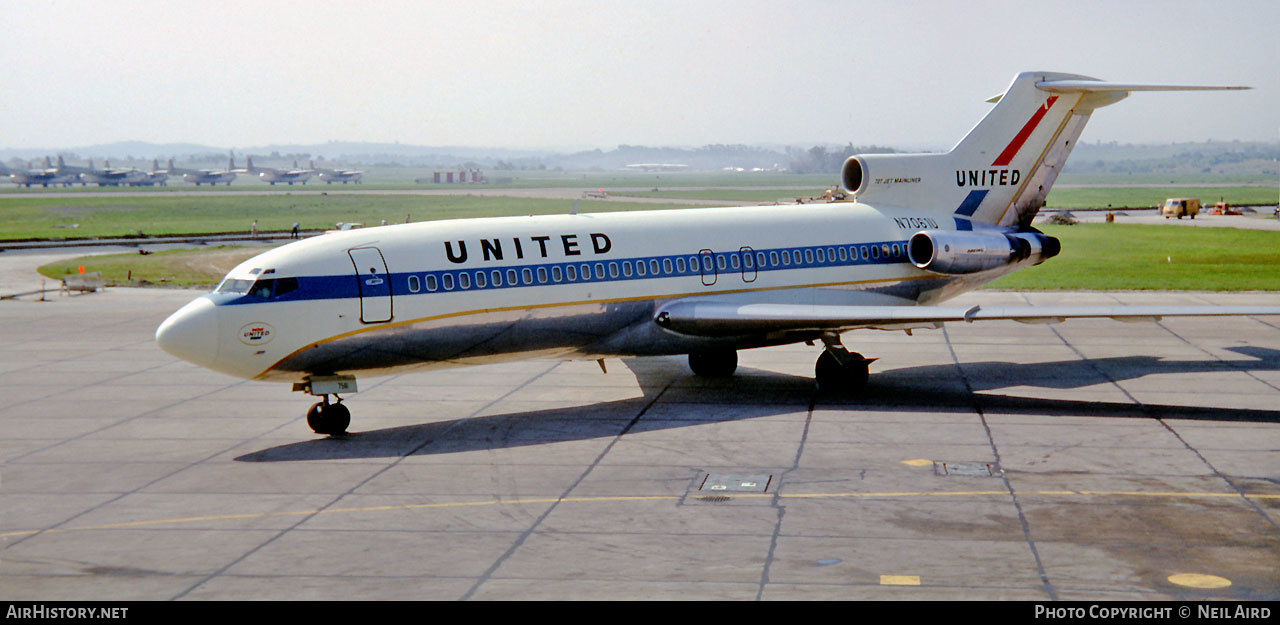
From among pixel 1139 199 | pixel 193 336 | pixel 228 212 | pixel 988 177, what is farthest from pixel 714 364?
pixel 1139 199

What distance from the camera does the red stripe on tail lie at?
26688 mm

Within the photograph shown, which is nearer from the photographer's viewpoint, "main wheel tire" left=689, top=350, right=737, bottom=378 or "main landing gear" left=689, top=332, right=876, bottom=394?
"main landing gear" left=689, top=332, right=876, bottom=394

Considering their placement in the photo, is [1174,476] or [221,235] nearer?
[1174,476]

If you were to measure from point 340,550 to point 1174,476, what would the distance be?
11076mm

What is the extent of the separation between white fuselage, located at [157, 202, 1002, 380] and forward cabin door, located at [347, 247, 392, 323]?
0.08ft

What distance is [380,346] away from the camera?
19.5 m

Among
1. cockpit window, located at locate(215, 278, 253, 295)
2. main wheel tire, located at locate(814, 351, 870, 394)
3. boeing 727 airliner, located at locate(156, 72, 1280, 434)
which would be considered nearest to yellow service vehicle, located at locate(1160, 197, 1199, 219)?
boeing 727 airliner, located at locate(156, 72, 1280, 434)

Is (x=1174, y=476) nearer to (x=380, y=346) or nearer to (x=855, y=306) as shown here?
(x=855, y=306)

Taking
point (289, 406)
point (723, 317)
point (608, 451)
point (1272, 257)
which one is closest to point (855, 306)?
point (723, 317)

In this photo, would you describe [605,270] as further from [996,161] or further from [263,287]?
[996,161]

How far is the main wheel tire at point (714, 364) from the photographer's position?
24.9 m

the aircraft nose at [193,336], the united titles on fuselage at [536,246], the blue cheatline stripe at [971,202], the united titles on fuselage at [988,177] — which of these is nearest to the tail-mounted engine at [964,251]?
the blue cheatline stripe at [971,202]

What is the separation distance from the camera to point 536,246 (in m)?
21.2

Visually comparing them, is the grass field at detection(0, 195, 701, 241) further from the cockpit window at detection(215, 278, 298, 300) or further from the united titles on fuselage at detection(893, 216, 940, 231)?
the cockpit window at detection(215, 278, 298, 300)
